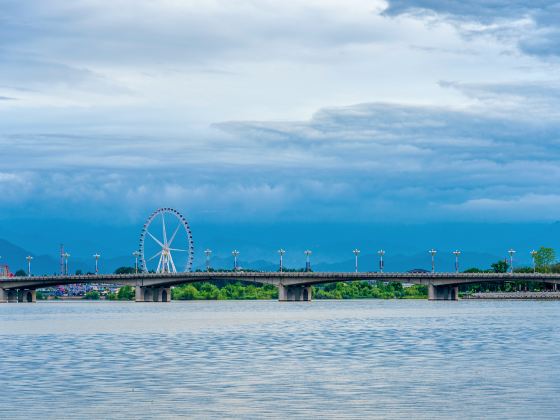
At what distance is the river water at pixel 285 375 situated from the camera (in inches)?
1734

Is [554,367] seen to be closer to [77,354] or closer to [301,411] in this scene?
[301,411]

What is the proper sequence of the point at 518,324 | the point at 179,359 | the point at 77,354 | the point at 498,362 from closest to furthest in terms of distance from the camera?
the point at 498,362
the point at 179,359
the point at 77,354
the point at 518,324

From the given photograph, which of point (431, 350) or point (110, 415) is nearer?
point (110, 415)

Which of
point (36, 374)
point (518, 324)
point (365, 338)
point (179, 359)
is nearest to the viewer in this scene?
point (36, 374)

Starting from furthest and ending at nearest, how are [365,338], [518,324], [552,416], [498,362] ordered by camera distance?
[518,324], [365,338], [498,362], [552,416]

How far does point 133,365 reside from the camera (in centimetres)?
6588

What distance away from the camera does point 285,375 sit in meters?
58.4

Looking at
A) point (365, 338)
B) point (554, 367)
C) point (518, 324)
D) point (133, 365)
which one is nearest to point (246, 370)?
point (133, 365)

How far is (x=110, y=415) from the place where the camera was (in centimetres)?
4238

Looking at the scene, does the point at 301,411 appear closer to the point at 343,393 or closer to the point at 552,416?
the point at 343,393

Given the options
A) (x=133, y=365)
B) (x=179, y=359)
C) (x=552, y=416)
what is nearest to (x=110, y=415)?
(x=552, y=416)

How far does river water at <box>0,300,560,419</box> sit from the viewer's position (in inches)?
1734

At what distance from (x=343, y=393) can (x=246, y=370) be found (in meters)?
13.1

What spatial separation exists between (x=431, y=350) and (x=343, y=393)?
29.1m
